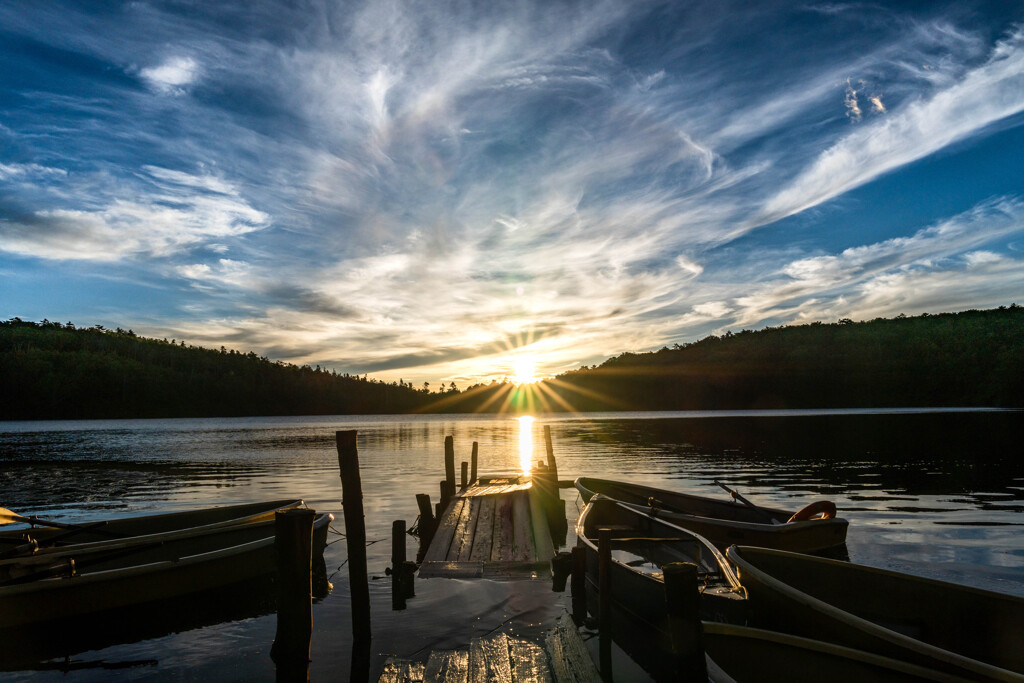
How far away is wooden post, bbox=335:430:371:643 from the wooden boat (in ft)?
19.1

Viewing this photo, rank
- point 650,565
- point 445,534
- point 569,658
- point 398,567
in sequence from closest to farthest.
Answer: point 569,658 → point 650,565 → point 398,567 → point 445,534

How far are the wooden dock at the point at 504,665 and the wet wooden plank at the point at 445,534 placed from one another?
18.3ft

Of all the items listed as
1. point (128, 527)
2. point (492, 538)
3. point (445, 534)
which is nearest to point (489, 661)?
point (492, 538)

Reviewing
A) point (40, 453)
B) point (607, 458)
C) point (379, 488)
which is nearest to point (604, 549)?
point (379, 488)

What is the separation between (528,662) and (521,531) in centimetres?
765

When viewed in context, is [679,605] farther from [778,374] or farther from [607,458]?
[778,374]

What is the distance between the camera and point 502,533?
15.0m

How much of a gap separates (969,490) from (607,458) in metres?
23.8

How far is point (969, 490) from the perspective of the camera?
26.1 meters

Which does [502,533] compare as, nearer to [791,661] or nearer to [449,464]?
[449,464]

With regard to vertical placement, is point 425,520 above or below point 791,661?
below

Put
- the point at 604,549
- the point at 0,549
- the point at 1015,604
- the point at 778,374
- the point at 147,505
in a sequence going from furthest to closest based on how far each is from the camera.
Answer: the point at 778,374 → the point at 147,505 → the point at 0,549 → the point at 604,549 → the point at 1015,604

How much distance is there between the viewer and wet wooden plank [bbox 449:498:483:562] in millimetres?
13844

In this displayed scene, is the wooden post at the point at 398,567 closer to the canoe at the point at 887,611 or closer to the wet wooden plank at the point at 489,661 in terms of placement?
the wet wooden plank at the point at 489,661
